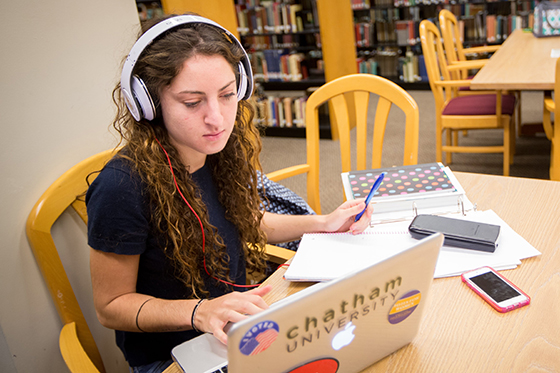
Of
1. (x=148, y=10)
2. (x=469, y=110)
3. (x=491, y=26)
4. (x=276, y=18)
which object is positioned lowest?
(x=469, y=110)

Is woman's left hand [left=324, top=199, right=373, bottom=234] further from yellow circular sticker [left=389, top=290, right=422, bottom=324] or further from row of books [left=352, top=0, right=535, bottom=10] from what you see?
row of books [left=352, top=0, right=535, bottom=10]

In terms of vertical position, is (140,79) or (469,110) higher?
(140,79)

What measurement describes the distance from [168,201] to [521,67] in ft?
7.67

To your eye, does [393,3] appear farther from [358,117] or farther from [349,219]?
[349,219]

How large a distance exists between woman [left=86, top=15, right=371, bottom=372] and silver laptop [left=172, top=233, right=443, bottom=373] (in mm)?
216

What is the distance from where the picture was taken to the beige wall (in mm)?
1134

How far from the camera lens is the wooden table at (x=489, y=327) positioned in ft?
2.28

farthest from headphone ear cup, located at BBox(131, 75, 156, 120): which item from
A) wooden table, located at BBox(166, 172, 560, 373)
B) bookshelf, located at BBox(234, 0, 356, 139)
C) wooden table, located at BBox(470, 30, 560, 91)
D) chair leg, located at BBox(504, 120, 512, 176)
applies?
bookshelf, located at BBox(234, 0, 356, 139)

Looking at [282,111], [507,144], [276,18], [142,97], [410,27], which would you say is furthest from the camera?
[410,27]

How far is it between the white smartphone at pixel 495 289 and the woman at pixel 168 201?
10.9 inches

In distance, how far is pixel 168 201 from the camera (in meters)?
0.97

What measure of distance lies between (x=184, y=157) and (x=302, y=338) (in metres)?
0.63

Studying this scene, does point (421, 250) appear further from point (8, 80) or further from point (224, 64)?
point (8, 80)

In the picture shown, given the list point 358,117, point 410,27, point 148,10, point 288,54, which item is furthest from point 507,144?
point 148,10
